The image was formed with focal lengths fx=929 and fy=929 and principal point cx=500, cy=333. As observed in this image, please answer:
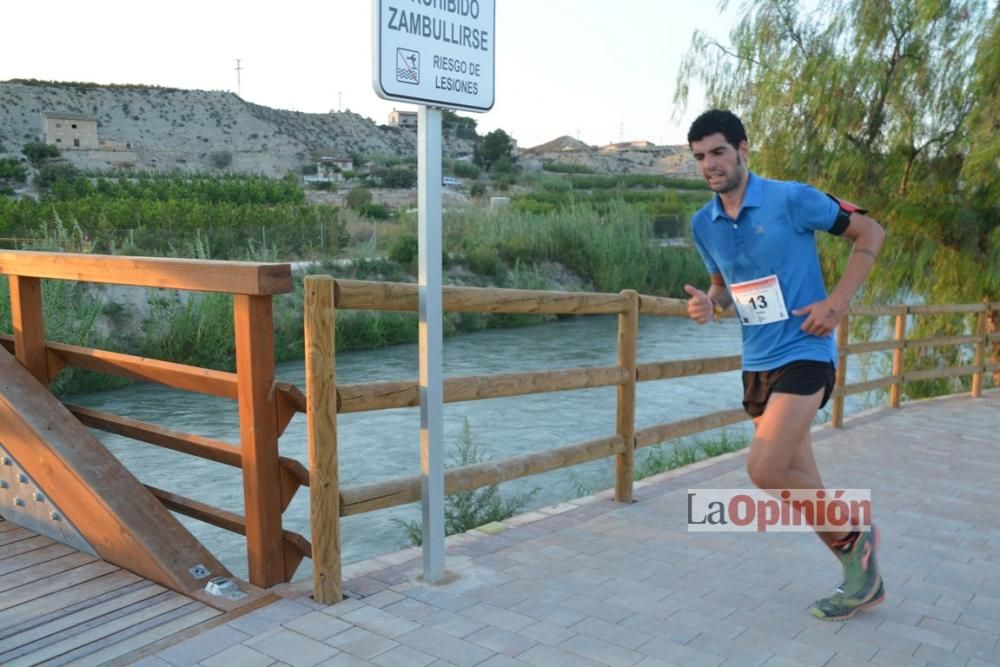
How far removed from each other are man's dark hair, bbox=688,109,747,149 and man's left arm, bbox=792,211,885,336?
0.52m

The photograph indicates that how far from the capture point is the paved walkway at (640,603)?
10.5 ft

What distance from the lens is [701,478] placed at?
5953 mm

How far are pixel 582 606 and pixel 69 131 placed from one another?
94798mm

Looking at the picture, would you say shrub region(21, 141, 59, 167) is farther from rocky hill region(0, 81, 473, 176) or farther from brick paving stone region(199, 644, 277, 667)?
brick paving stone region(199, 644, 277, 667)

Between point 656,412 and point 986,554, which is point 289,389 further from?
point 656,412

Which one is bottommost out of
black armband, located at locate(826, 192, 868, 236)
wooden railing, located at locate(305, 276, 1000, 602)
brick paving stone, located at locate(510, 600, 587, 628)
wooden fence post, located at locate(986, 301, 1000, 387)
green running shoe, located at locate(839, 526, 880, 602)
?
wooden fence post, located at locate(986, 301, 1000, 387)

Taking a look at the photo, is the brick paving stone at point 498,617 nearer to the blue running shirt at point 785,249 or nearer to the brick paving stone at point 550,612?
the brick paving stone at point 550,612

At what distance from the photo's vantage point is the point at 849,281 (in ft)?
10.9

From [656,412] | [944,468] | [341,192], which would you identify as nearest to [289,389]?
[944,468]

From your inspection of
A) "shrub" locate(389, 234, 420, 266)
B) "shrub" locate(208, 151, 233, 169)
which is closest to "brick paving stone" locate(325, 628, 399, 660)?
"shrub" locate(389, 234, 420, 266)

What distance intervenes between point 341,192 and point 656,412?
49.5 meters

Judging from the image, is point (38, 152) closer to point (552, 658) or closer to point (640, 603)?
point (640, 603)

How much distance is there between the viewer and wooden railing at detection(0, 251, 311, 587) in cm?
345

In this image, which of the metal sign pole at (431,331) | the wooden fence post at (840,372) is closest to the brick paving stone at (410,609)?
the metal sign pole at (431,331)
